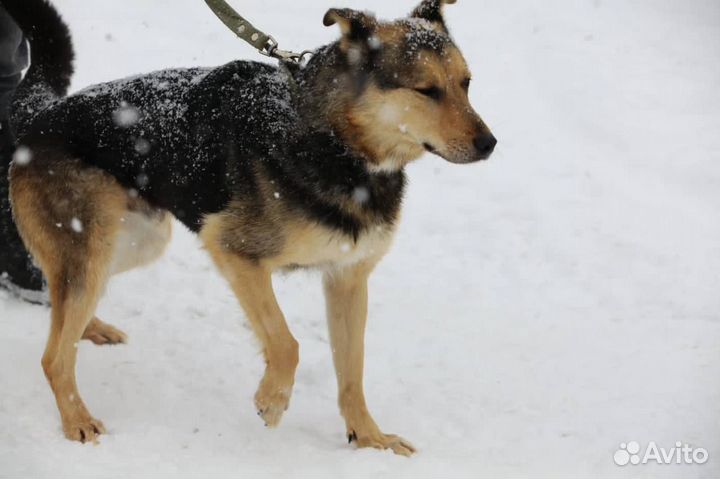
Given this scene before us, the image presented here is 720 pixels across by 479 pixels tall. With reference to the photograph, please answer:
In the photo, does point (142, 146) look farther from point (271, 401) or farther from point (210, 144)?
point (271, 401)

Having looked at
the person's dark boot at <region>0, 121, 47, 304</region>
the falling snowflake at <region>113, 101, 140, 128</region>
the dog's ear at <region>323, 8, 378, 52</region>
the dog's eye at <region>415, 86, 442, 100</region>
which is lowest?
the person's dark boot at <region>0, 121, 47, 304</region>

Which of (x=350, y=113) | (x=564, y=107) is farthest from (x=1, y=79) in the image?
(x=564, y=107)

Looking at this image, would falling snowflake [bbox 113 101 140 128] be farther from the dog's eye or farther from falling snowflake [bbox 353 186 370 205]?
the dog's eye

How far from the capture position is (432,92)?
138 inches

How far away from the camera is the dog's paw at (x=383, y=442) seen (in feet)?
12.9

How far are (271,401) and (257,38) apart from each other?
184cm

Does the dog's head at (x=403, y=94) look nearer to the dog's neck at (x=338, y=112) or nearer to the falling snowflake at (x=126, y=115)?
the dog's neck at (x=338, y=112)

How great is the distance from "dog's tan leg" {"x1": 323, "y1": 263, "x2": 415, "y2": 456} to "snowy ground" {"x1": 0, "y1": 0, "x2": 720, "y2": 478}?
148mm

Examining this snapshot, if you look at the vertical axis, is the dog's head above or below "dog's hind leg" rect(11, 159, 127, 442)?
above

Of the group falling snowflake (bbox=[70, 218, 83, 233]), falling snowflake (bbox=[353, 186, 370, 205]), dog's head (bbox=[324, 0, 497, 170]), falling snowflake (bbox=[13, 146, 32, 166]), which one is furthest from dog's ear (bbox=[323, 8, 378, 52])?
falling snowflake (bbox=[13, 146, 32, 166])

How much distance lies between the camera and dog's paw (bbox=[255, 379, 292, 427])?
3.76 m

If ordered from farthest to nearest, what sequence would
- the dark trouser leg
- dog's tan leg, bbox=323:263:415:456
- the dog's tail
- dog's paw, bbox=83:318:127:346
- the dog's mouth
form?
1. the dark trouser leg
2. dog's paw, bbox=83:318:127:346
3. the dog's tail
4. dog's tan leg, bbox=323:263:415:456
5. the dog's mouth

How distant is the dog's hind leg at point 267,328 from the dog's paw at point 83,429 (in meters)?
0.80

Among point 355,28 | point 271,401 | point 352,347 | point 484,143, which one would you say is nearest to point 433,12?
point 355,28
